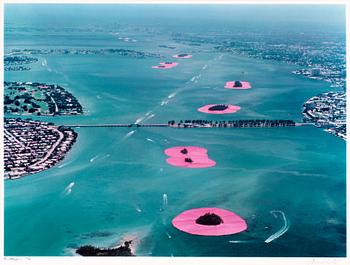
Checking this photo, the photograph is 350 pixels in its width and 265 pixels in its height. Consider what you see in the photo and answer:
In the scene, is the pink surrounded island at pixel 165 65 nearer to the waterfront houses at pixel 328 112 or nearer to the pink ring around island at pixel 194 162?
the waterfront houses at pixel 328 112

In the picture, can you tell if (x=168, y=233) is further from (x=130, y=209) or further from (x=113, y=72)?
(x=113, y=72)

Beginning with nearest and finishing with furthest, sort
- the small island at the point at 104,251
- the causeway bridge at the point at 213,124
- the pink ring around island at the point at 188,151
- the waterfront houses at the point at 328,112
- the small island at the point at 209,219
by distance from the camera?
the small island at the point at 104,251 < the small island at the point at 209,219 < the pink ring around island at the point at 188,151 < the causeway bridge at the point at 213,124 < the waterfront houses at the point at 328,112

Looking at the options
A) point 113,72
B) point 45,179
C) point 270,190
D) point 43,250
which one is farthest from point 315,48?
point 43,250

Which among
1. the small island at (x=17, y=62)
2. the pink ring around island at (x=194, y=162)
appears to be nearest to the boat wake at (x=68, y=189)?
the pink ring around island at (x=194, y=162)

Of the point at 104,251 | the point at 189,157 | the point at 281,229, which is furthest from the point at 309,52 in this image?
the point at 104,251

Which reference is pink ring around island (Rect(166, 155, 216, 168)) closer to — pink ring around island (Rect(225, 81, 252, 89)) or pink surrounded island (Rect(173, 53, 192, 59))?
pink ring around island (Rect(225, 81, 252, 89))

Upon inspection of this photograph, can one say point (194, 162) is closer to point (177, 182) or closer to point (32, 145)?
point (177, 182)
